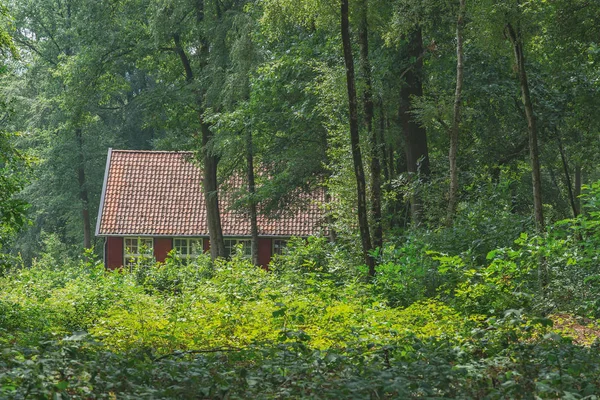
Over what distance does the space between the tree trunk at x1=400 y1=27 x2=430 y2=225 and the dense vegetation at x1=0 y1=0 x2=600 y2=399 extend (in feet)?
0.20

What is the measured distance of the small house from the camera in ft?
128

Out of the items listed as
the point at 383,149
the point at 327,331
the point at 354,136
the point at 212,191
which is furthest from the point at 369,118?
the point at 212,191

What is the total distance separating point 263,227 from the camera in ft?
129

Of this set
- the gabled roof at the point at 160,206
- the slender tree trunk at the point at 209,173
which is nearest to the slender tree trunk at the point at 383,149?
the slender tree trunk at the point at 209,173

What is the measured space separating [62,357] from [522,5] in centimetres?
1280

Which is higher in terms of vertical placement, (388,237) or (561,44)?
(561,44)

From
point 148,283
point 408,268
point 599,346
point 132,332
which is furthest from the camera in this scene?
point 148,283

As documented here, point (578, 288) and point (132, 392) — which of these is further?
point (578, 288)

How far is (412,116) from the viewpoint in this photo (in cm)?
2467

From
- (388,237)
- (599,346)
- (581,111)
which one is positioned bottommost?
(599,346)

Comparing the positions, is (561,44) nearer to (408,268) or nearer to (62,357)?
(408,268)

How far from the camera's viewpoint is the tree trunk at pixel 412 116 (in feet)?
81.6

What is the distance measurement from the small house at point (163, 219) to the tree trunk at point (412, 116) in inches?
527

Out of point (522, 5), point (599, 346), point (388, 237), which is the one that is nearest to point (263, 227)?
point (388, 237)
